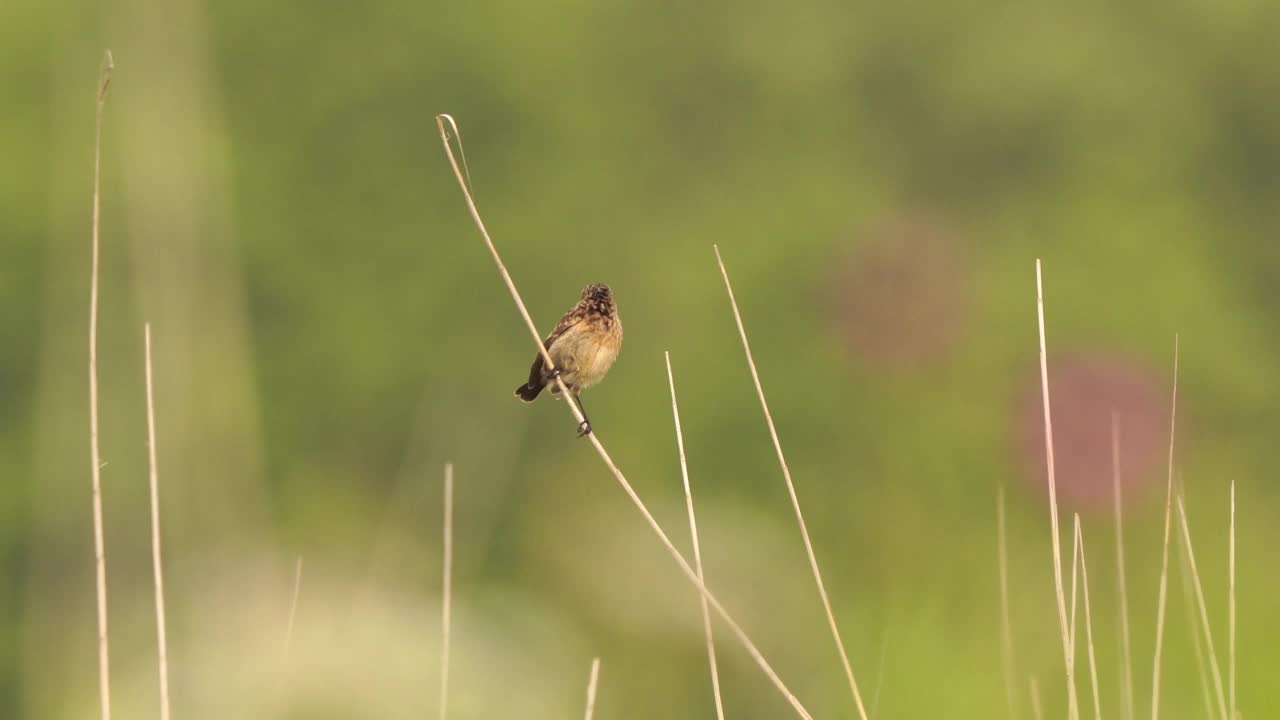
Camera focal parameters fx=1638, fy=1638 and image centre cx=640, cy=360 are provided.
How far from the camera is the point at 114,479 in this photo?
74.2 feet

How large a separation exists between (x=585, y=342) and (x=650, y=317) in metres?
22.5

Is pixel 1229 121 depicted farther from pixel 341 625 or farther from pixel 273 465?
pixel 341 625

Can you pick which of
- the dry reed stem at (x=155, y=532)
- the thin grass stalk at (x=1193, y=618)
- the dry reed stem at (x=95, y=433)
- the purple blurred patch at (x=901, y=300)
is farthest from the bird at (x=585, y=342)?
the purple blurred patch at (x=901, y=300)

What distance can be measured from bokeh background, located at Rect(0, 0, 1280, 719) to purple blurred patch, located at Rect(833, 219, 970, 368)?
0.29 ft

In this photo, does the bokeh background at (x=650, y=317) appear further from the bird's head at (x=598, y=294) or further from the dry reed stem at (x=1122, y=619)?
the dry reed stem at (x=1122, y=619)

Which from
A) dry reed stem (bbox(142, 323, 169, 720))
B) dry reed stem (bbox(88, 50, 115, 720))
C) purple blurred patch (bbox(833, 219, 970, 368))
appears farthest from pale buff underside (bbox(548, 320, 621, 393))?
purple blurred patch (bbox(833, 219, 970, 368))

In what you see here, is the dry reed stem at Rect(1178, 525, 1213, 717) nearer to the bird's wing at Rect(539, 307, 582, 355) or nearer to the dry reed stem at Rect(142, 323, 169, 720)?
the dry reed stem at Rect(142, 323, 169, 720)

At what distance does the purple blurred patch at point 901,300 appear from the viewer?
77.7 ft

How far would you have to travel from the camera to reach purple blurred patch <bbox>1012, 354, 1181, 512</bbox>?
17.1 m

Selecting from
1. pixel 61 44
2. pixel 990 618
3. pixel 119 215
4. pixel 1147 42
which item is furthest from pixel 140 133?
pixel 1147 42

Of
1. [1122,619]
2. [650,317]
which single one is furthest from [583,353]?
[650,317]

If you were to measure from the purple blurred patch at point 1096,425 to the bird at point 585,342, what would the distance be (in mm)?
11614

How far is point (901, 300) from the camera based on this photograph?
2356 cm

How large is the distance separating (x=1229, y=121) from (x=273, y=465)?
20.6 m
